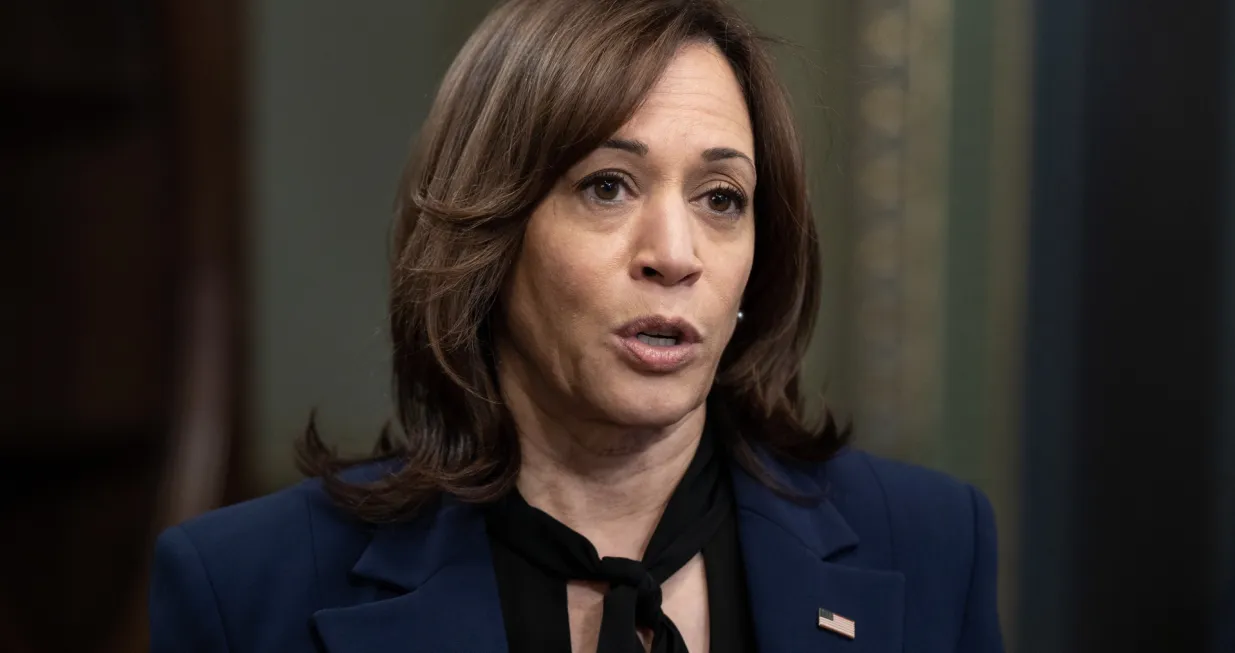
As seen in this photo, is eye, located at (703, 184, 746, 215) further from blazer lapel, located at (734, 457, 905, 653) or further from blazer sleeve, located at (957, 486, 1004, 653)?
blazer sleeve, located at (957, 486, 1004, 653)

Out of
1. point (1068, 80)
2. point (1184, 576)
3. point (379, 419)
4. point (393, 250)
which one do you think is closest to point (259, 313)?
point (379, 419)

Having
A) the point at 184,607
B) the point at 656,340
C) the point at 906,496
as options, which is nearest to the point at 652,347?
the point at 656,340

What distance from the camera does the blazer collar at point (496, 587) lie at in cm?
120

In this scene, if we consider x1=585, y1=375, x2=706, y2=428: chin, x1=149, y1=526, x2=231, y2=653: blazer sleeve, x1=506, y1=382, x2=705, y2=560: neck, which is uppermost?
x1=585, y1=375, x2=706, y2=428: chin

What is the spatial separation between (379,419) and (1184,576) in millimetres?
1481

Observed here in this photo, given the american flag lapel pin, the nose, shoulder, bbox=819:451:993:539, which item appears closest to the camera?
the nose

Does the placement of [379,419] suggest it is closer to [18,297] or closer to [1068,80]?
[18,297]

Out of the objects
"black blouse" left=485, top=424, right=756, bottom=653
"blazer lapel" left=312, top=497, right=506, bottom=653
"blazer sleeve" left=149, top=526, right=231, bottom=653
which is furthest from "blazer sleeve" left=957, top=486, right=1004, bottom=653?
"blazer sleeve" left=149, top=526, right=231, bottom=653

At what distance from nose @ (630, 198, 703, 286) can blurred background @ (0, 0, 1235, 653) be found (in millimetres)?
439

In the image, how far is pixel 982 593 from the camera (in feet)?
4.50

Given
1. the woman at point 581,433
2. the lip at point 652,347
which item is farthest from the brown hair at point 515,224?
the lip at point 652,347

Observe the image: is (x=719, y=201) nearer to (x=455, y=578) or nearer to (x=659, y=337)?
(x=659, y=337)

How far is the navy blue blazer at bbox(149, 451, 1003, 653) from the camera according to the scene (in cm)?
121

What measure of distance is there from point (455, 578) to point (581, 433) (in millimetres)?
176
